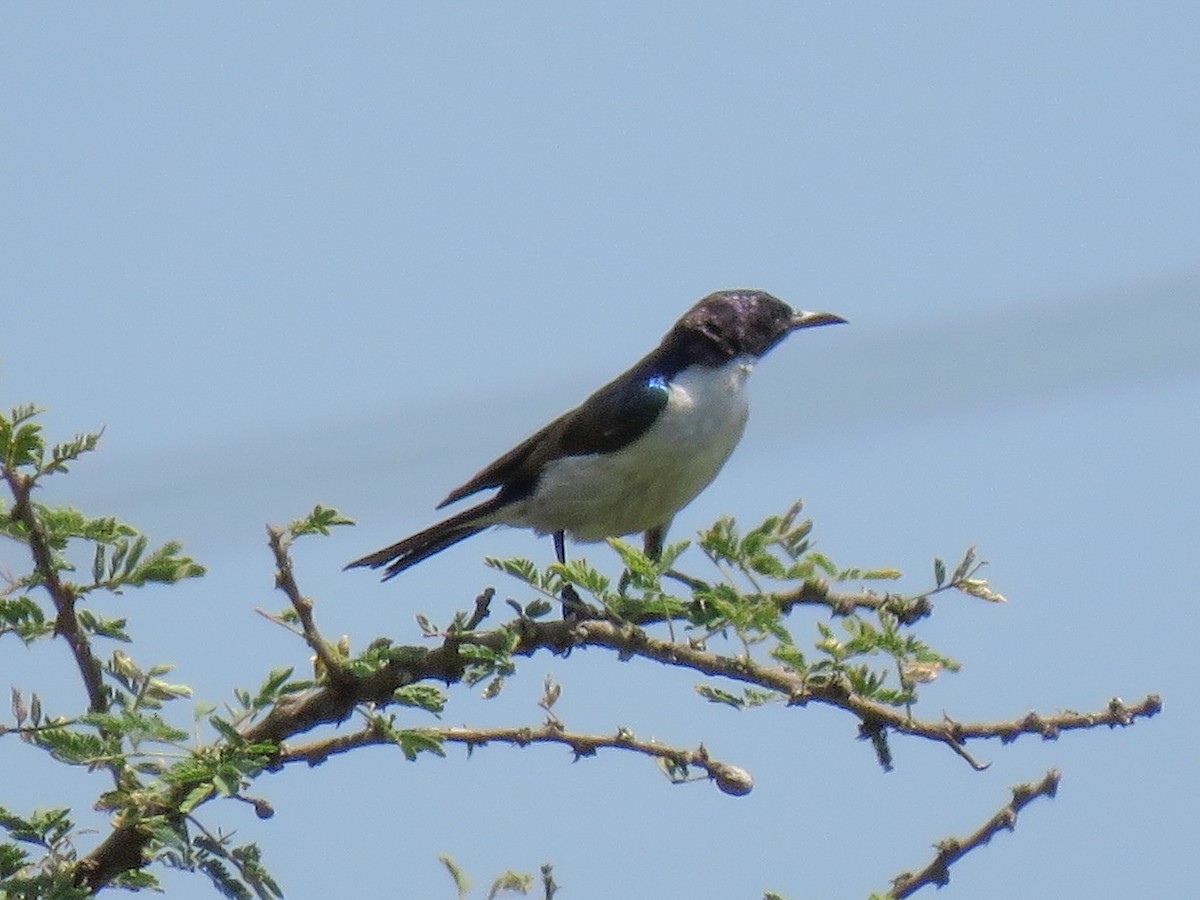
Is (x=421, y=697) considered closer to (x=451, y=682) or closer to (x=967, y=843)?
(x=451, y=682)

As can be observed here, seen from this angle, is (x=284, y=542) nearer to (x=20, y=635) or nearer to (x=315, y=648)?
(x=315, y=648)

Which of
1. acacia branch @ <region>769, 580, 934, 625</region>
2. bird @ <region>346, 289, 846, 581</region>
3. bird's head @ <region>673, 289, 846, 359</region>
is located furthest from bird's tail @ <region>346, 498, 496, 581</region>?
acacia branch @ <region>769, 580, 934, 625</region>

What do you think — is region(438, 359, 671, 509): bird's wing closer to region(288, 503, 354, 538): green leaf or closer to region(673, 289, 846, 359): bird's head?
region(673, 289, 846, 359): bird's head

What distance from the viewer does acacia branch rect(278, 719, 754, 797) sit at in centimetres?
272

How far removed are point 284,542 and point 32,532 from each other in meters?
0.42

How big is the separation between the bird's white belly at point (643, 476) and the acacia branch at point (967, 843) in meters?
2.74

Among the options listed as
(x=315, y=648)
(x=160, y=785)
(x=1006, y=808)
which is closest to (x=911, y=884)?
(x=1006, y=808)

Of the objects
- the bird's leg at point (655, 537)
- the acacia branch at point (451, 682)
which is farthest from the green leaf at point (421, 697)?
the bird's leg at point (655, 537)

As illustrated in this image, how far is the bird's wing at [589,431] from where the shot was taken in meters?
5.48

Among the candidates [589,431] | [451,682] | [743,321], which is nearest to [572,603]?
[451,682]

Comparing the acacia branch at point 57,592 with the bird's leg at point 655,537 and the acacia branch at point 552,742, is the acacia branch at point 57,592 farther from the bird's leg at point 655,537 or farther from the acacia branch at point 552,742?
the bird's leg at point 655,537

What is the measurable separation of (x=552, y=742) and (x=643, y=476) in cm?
249

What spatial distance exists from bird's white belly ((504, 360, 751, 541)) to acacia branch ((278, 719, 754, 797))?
8.15 feet

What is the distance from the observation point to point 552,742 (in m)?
2.92
